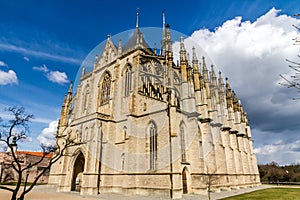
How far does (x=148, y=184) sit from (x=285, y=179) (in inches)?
2033

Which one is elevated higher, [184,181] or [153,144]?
[153,144]

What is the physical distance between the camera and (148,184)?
18.6 metres

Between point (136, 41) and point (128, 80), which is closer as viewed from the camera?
point (128, 80)

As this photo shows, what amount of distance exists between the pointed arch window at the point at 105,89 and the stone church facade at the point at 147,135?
17 centimetres

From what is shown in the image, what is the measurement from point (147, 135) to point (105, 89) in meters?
13.1

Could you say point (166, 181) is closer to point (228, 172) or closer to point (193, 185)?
point (193, 185)

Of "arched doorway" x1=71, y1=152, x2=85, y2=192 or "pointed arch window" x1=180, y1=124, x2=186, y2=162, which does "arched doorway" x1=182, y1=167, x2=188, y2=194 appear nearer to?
"pointed arch window" x1=180, y1=124, x2=186, y2=162

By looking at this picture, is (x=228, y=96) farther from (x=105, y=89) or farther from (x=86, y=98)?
(x=86, y=98)

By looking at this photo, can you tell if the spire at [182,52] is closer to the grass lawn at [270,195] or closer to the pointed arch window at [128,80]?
the pointed arch window at [128,80]

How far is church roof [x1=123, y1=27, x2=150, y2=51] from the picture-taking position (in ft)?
94.5

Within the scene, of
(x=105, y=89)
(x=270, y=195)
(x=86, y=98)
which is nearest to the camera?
(x=270, y=195)

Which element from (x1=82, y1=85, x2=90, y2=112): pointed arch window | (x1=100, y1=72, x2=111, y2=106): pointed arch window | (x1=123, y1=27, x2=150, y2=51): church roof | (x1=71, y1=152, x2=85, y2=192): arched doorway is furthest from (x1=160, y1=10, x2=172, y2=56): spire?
(x1=71, y1=152, x2=85, y2=192): arched doorway

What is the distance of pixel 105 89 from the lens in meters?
30.4

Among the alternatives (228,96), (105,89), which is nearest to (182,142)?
(105,89)
